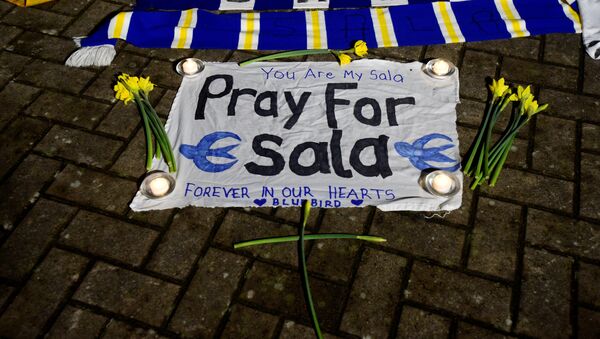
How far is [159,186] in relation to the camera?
2.91 m

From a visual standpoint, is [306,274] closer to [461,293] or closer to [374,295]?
[374,295]

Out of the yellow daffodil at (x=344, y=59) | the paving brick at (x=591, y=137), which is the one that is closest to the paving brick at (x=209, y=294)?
Result: the yellow daffodil at (x=344, y=59)

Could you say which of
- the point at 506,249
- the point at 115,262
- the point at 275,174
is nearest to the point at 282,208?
the point at 275,174

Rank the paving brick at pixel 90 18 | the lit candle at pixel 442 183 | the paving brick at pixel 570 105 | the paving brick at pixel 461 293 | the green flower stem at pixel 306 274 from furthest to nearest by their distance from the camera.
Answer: the paving brick at pixel 90 18
the paving brick at pixel 570 105
the lit candle at pixel 442 183
the paving brick at pixel 461 293
the green flower stem at pixel 306 274

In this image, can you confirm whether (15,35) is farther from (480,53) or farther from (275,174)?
(480,53)

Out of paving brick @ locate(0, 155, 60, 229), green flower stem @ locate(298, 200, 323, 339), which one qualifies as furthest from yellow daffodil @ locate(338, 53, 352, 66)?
paving brick @ locate(0, 155, 60, 229)

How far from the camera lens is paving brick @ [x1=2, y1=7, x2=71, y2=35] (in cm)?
404

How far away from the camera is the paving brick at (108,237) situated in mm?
2795

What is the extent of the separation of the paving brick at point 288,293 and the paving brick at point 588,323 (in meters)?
1.13

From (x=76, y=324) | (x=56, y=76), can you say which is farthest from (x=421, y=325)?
(x=56, y=76)

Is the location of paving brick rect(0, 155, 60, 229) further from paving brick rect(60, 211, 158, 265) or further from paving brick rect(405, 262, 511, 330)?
paving brick rect(405, 262, 511, 330)

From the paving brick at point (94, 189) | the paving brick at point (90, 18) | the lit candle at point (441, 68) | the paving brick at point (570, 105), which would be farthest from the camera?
the paving brick at point (90, 18)

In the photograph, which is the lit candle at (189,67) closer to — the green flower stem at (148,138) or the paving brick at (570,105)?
the green flower stem at (148,138)

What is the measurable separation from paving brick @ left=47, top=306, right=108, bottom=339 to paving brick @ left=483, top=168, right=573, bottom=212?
215cm
